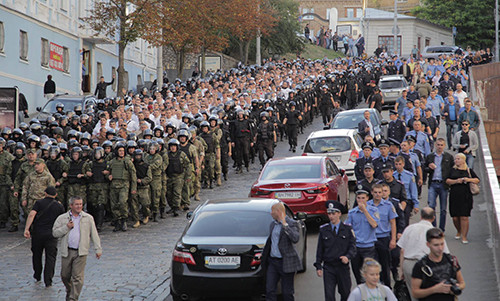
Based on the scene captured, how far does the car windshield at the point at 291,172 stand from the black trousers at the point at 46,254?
4833 millimetres

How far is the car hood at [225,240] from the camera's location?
11.1 metres

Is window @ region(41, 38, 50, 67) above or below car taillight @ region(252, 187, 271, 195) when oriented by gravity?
above

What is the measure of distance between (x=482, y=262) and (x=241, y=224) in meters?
4.34

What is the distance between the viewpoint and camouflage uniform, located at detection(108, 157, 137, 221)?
18047 millimetres

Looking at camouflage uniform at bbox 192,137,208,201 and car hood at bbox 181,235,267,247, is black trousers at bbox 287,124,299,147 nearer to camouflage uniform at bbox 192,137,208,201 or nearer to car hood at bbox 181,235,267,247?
camouflage uniform at bbox 192,137,208,201

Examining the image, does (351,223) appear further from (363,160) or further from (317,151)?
(317,151)

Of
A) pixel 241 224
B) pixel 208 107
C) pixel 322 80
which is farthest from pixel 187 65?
pixel 241 224

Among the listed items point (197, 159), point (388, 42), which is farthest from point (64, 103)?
point (388, 42)

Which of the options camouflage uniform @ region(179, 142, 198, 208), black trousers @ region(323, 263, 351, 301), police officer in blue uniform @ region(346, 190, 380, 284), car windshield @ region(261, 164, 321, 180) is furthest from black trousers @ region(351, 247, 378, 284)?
camouflage uniform @ region(179, 142, 198, 208)

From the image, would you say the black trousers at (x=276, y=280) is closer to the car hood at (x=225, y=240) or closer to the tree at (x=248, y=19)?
the car hood at (x=225, y=240)

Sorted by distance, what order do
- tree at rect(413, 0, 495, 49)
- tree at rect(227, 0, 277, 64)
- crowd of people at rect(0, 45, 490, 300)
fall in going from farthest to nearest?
tree at rect(413, 0, 495, 49) < tree at rect(227, 0, 277, 64) < crowd of people at rect(0, 45, 490, 300)

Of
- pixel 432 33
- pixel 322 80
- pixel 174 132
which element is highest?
pixel 432 33

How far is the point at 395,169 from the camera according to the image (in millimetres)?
14430

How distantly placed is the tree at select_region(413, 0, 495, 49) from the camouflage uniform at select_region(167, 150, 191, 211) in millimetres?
76311
